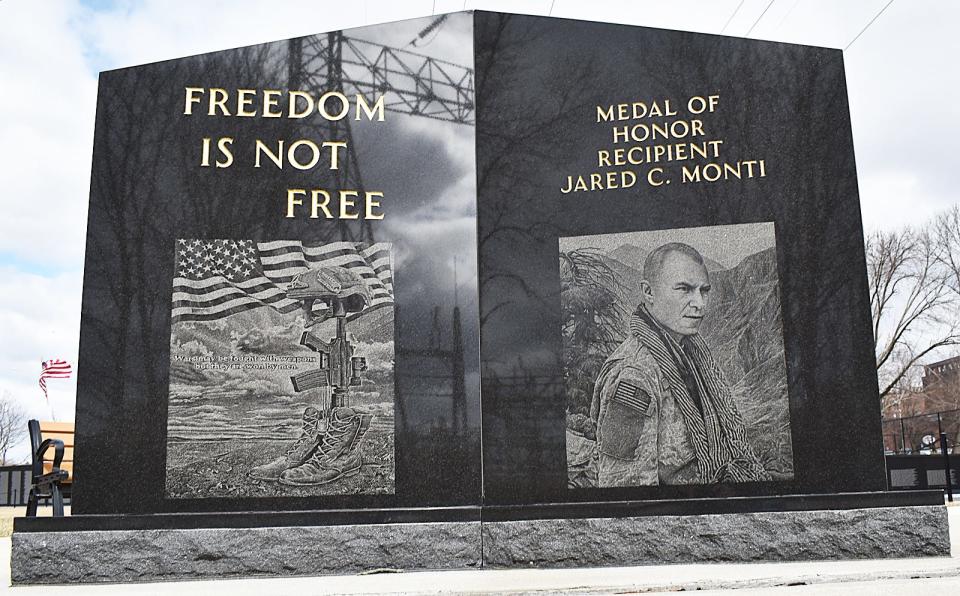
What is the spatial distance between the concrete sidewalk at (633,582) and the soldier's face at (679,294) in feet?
5.89

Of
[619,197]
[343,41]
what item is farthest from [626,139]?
[343,41]

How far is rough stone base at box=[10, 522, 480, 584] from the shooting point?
578 centimetres

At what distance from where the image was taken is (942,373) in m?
39.8

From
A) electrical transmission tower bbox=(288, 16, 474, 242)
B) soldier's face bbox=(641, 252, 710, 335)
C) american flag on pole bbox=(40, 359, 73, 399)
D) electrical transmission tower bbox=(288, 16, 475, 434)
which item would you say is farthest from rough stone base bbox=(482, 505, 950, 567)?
american flag on pole bbox=(40, 359, 73, 399)

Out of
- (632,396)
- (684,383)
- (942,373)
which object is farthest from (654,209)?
(942,373)

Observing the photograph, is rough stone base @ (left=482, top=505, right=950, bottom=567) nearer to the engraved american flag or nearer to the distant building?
the engraved american flag

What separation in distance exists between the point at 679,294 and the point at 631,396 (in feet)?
2.88

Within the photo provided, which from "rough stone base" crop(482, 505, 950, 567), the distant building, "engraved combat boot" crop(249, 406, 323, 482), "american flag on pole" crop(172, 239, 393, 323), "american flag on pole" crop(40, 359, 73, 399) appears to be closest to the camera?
"rough stone base" crop(482, 505, 950, 567)

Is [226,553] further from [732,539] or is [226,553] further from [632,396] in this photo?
[732,539]

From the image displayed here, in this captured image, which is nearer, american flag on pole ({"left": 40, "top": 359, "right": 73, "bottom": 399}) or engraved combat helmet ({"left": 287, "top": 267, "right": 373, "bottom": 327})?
engraved combat helmet ({"left": 287, "top": 267, "right": 373, "bottom": 327})

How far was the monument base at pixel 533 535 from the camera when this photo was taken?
5.88 meters

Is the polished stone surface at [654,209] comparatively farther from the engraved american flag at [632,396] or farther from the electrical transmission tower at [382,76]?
the engraved american flag at [632,396]

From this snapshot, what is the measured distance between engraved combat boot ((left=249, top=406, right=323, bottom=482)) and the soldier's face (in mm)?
2687

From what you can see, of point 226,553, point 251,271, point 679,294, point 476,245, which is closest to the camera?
point 226,553
